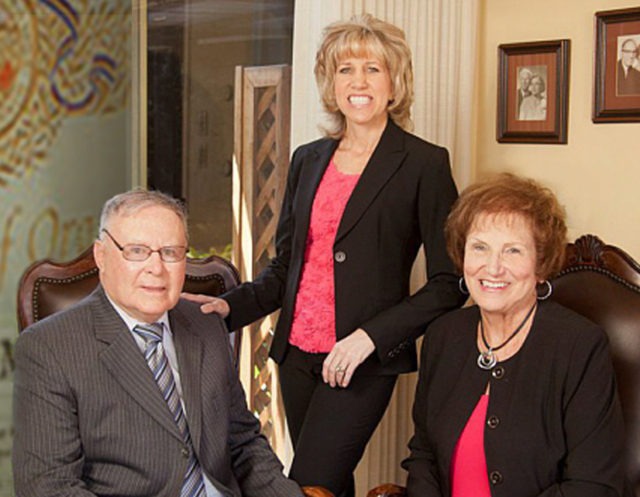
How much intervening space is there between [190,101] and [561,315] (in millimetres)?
1481

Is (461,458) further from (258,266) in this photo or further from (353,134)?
(258,266)

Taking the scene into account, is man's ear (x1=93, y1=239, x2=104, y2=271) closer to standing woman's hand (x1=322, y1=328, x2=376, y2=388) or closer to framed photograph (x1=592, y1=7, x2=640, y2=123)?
standing woman's hand (x1=322, y1=328, x2=376, y2=388)

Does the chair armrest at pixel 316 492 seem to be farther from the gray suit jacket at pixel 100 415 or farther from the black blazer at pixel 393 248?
the black blazer at pixel 393 248

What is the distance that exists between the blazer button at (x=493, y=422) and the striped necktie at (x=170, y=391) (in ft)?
2.08

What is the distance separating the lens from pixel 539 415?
6.80 ft

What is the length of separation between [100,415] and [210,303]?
588 mm

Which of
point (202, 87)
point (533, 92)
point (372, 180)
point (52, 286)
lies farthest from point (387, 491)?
point (533, 92)

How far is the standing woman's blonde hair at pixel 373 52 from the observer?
8.00 ft

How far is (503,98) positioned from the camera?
342 cm

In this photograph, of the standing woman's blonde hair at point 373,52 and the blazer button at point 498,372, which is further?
the standing woman's blonde hair at point 373,52

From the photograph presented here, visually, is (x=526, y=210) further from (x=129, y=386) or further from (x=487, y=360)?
(x=129, y=386)

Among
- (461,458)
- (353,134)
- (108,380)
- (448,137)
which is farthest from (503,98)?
(108,380)

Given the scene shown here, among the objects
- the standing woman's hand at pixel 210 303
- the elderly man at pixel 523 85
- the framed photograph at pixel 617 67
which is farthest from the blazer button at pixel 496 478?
the elderly man at pixel 523 85

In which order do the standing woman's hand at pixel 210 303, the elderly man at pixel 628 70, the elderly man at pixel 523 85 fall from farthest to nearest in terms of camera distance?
the elderly man at pixel 523 85
the elderly man at pixel 628 70
the standing woman's hand at pixel 210 303
